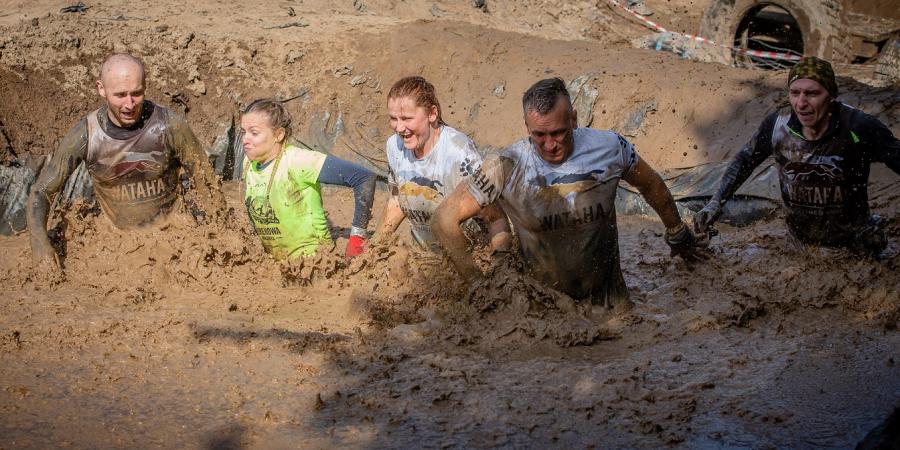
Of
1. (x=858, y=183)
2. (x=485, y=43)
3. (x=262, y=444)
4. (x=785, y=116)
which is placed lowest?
(x=262, y=444)

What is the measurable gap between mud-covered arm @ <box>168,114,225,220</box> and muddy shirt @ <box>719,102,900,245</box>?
321 cm

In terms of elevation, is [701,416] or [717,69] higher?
→ [717,69]

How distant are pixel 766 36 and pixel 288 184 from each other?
932 centimetres

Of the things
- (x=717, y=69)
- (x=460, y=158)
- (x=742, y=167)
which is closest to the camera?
(x=460, y=158)

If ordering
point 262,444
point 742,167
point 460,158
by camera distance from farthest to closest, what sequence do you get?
point 742,167 < point 460,158 < point 262,444

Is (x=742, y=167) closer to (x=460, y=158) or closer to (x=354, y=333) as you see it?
(x=460, y=158)

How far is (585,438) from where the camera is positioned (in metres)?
3.38

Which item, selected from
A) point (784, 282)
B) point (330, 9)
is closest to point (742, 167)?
point (784, 282)

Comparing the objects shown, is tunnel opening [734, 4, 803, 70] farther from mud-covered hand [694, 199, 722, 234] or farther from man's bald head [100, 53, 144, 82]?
man's bald head [100, 53, 144, 82]

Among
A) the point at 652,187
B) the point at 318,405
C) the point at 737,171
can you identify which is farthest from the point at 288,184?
the point at 737,171

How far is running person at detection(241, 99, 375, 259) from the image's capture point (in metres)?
5.18

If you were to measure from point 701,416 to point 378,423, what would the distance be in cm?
131

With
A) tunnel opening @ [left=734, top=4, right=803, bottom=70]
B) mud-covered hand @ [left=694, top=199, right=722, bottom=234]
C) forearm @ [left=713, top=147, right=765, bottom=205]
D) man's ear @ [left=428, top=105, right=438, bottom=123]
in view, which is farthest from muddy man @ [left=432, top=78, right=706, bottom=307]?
tunnel opening @ [left=734, top=4, right=803, bottom=70]

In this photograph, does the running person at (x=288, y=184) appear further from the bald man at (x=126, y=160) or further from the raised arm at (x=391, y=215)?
the bald man at (x=126, y=160)
